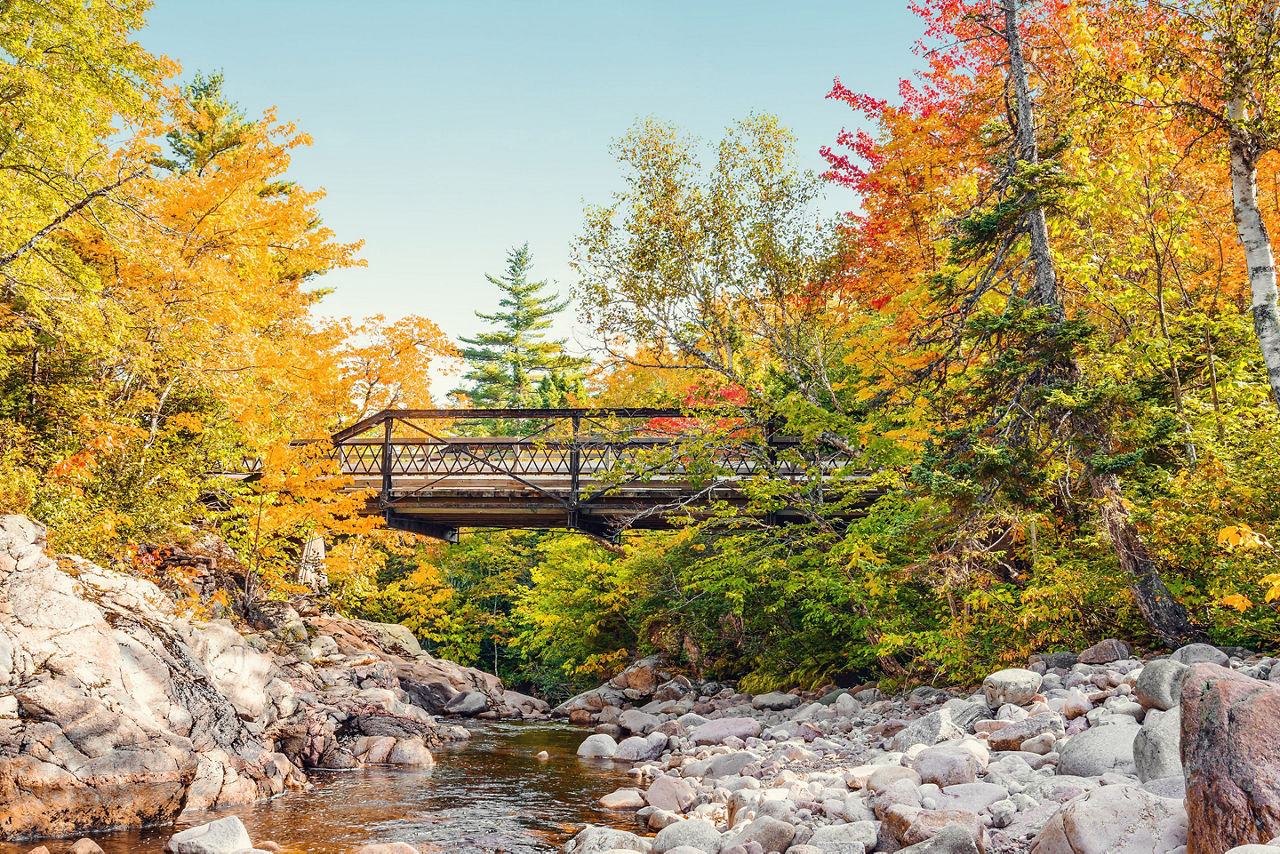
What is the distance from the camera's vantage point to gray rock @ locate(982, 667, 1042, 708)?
289 inches

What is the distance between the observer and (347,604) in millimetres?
17891

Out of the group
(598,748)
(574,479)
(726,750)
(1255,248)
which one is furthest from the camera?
(574,479)

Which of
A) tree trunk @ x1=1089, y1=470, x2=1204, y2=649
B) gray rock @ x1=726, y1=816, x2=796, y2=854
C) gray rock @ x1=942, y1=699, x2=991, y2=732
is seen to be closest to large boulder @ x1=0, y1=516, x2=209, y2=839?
gray rock @ x1=726, y1=816, x2=796, y2=854

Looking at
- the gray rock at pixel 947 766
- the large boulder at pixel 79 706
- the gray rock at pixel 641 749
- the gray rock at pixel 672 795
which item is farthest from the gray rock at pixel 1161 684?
the large boulder at pixel 79 706

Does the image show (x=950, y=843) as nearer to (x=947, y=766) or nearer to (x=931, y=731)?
(x=947, y=766)

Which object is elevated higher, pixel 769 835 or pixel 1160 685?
pixel 1160 685

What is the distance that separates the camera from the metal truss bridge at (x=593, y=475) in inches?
537

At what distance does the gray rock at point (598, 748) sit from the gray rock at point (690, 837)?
18.5ft

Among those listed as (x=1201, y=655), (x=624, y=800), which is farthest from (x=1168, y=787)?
(x=624, y=800)

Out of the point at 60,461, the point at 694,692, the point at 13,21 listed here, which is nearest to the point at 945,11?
the point at 694,692

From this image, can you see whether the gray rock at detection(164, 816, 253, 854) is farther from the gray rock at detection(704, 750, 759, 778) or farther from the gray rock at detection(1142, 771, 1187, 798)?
the gray rock at detection(1142, 771, 1187, 798)

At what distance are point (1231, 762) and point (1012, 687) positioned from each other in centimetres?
416

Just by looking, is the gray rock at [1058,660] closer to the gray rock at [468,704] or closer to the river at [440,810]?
the river at [440,810]

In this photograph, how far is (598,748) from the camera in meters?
11.6
